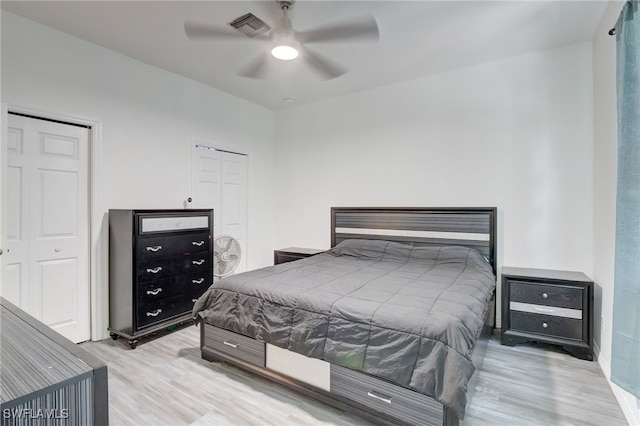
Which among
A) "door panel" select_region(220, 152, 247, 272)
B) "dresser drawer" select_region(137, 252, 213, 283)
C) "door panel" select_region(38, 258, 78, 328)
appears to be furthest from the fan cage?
"door panel" select_region(38, 258, 78, 328)

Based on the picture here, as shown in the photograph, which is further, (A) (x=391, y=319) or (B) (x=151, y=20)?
(B) (x=151, y=20)

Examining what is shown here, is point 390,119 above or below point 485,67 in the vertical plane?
below

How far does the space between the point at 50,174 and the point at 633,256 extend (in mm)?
4147

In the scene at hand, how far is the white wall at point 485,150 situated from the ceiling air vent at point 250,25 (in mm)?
2063

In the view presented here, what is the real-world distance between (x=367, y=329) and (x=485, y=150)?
2.62 m

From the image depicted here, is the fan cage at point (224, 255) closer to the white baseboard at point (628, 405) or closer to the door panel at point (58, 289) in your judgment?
the door panel at point (58, 289)

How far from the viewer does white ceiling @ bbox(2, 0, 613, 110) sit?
2.45m

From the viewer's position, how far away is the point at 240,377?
2.38 metres

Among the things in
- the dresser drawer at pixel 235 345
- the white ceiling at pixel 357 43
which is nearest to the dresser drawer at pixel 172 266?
the dresser drawer at pixel 235 345

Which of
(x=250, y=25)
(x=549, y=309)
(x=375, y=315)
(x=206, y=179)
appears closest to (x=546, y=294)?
(x=549, y=309)

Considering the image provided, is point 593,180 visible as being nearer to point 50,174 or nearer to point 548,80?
point 548,80

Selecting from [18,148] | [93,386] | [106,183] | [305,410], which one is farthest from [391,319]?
[18,148]

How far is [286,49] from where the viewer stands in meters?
2.24

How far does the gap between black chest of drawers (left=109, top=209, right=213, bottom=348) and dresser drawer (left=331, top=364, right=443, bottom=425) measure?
77.3 inches
